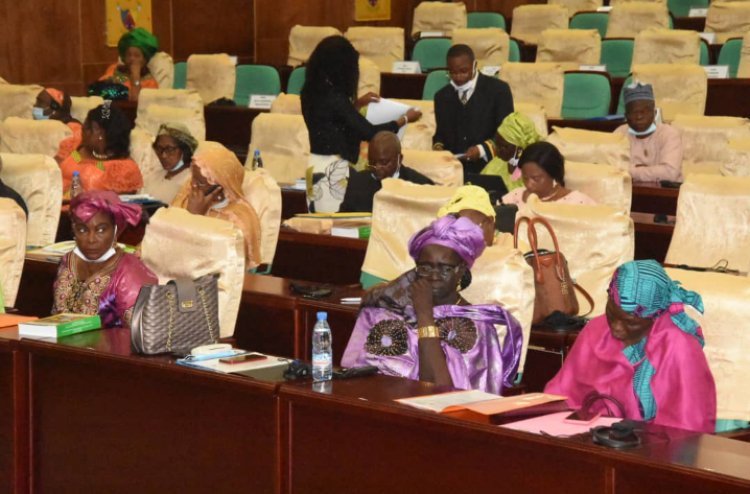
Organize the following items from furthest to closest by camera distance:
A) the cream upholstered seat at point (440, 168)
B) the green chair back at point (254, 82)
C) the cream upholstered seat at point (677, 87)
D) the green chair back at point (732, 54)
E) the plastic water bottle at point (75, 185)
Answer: the green chair back at point (254, 82) < the green chair back at point (732, 54) < the cream upholstered seat at point (677, 87) < the plastic water bottle at point (75, 185) < the cream upholstered seat at point (440, 168)

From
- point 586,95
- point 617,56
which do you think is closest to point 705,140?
point 586,95

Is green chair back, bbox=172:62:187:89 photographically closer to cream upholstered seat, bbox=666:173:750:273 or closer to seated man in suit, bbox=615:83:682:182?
seated man in suit, bbox=615:83:682:182

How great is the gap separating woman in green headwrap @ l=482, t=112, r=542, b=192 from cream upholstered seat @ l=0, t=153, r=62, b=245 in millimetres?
1993

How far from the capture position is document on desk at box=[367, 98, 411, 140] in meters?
6.44

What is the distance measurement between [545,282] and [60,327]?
4.69 ft

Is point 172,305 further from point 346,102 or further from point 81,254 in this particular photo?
point 346,102

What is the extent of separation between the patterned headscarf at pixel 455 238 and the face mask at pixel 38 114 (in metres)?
5.41

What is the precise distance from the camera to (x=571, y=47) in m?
9.24

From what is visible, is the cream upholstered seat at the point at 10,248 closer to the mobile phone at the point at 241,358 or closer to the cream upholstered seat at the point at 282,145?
the mobile phone at the point at 241,358

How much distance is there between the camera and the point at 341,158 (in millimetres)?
6324

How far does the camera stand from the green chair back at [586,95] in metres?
8.16

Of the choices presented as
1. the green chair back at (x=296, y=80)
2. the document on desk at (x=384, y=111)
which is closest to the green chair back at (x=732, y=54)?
the green chair back at (x=296, y=80)

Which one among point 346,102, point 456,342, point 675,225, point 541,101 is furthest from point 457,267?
point 541,101


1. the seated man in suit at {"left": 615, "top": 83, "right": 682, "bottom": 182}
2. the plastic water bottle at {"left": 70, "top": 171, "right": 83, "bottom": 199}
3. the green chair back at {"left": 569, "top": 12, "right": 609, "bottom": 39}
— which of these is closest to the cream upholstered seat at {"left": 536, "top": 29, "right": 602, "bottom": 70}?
the green chair back at {"left": 569, "top": 12, "right": 609, "bottom": 39}
